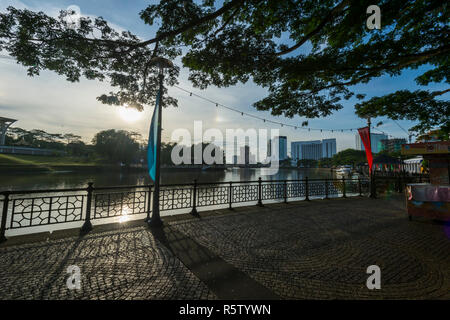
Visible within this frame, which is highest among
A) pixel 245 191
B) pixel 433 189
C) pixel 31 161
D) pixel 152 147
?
pixel 31 161

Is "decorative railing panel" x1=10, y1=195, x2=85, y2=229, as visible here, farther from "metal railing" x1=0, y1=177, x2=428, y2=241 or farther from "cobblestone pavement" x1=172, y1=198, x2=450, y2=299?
"cobblestone pavement" x1=172, y1=198, x2=450, y2=299

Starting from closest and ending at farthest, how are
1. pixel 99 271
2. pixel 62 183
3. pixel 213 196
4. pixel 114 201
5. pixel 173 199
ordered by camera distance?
pixel 99 271 < pixel 173 199 < pixel 213 196 < pixel 114 201 < pixel 62 183

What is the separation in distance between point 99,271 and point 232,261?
2.20 metres

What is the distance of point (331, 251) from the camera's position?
3.88 m

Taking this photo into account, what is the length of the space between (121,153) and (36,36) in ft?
A: 182

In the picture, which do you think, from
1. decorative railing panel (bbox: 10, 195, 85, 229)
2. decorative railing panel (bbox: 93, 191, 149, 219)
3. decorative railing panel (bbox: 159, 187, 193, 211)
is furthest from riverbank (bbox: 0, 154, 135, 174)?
decorative railing panel (bbox: 159, 187, 193, 211)

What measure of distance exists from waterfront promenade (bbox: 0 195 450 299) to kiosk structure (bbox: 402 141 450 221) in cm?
50

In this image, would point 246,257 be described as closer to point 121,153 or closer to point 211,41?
point 211,41

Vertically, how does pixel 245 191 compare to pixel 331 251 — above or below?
above

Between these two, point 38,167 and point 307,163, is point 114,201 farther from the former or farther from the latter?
point 307,163

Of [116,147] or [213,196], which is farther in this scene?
[116,147]

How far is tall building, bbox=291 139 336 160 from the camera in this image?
511 ft

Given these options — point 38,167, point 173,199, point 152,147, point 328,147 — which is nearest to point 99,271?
point 152,147
